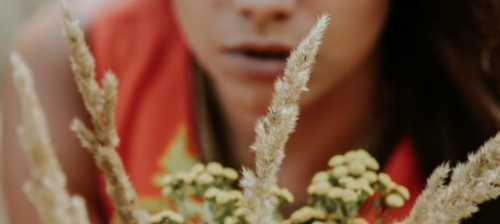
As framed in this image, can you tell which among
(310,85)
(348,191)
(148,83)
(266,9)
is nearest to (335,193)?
(348,191)

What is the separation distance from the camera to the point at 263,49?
0.76 metres

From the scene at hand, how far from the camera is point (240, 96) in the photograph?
0.85 m

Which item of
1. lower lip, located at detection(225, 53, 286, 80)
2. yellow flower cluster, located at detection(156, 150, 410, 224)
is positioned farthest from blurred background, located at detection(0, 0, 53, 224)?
yellow flower cluster, located at detection(156, 150, 410, 224)

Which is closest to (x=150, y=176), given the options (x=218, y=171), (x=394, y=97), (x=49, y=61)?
(x=49, y=61)

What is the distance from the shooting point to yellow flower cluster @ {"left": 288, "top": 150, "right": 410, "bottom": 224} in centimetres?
44

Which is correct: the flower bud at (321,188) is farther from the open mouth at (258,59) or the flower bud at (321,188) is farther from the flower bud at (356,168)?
the open mouth at (258,59)

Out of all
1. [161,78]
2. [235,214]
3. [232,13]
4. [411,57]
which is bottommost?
[235,214]

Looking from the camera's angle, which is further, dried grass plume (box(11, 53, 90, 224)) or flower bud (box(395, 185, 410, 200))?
flower bud (box(395, 185, 410, 200))

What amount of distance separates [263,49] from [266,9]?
54 millimetres

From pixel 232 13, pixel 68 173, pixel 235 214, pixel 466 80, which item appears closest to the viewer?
pixel 235 214

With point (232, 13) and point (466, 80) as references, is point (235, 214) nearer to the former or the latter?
point (232, 13)

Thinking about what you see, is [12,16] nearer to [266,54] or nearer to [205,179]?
[266,54]

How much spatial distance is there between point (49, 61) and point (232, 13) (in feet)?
1.67

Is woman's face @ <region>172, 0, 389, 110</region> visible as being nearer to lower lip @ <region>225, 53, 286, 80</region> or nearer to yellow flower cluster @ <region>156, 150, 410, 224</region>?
lower lip @ <region>225, 53, 286, 80</region>
